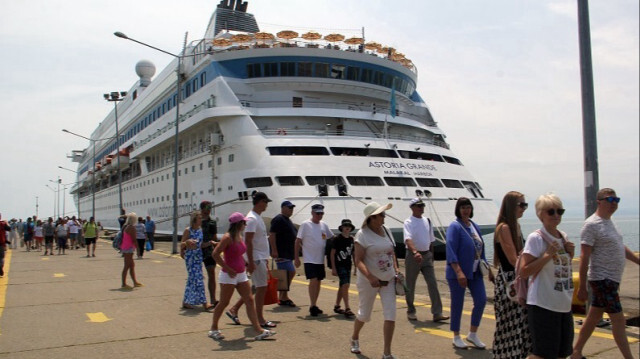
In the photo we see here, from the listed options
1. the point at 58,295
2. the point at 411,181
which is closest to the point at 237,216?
the point at 58,295

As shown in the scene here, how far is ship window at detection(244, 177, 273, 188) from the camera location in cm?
1873

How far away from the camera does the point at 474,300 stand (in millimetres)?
5680

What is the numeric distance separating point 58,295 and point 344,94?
17.2 meters

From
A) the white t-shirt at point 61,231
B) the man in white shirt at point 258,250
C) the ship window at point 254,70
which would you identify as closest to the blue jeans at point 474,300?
the man in white shirt at point 258,250

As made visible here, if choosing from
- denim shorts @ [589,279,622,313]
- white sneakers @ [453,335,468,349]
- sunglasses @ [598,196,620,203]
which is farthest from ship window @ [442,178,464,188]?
sunglasses @ [598,196,620,203]

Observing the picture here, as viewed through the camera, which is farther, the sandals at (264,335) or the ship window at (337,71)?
the ship window at (337,71)

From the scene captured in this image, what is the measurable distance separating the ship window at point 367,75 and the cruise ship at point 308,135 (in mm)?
104

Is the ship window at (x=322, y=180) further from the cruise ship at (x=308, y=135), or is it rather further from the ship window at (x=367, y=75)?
the ship window at (x=367, y=75)

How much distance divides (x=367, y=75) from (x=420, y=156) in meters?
5.23

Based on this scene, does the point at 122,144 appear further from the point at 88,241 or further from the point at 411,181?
the point at 411,181

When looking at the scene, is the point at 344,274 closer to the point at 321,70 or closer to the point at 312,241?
the point at 312,241

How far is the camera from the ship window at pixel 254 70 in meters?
23.8

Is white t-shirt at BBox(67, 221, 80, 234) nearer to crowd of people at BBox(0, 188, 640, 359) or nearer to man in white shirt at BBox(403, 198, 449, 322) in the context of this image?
crowd of people at BBox(0, 188, 640, 359)

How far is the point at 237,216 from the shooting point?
6117 millimetres
